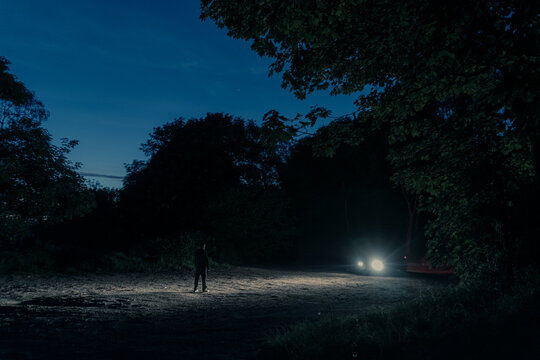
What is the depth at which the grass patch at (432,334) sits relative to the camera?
5.11 metres

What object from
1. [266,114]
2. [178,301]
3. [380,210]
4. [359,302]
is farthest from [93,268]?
[380,210]

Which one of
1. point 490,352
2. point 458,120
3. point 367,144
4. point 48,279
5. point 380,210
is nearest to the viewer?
point 490,352

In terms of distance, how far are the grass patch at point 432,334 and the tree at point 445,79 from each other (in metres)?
2.02

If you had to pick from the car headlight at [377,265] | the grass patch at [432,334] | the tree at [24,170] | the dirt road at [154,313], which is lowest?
the dirt road at [154,313]

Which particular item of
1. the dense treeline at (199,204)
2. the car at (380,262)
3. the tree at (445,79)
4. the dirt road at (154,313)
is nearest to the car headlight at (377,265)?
the car at (380,262)

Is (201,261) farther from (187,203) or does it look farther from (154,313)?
(187,203)

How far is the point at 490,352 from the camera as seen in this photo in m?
4.88

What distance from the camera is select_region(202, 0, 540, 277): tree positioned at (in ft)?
17.4

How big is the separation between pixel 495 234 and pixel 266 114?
6314 millimetres

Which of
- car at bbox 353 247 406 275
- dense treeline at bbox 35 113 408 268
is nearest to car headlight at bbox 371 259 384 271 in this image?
car at bbox 353 247 406 275

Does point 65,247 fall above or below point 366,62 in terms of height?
below

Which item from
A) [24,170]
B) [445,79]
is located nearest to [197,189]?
[24,170]

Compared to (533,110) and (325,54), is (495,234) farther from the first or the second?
(325,54)

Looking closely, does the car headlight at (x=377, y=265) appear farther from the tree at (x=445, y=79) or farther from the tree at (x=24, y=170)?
the tree at (x=24, y=170)
